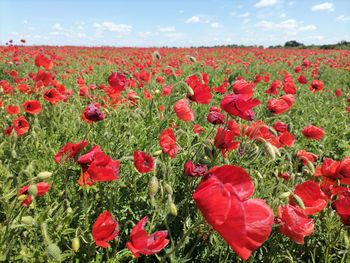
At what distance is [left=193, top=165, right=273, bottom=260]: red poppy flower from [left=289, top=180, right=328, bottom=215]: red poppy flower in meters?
0.73

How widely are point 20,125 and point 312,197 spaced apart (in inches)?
95.9

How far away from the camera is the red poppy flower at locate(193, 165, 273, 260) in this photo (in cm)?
64

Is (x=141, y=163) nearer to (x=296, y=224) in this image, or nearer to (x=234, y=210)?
(x=234, y=210)

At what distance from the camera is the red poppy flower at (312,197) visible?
1.25 meters

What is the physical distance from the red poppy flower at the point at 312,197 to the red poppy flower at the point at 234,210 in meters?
0.73

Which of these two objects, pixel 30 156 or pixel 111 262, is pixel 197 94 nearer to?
pixel 111 262

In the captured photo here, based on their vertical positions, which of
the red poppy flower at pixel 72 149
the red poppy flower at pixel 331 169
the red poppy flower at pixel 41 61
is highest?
the red poppy flower at pixel 41 61

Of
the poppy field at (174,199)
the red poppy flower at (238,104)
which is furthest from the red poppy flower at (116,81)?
the red poppy flower at (238,104)

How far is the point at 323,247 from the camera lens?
1.64m

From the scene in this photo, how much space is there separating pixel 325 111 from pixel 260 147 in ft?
13.5

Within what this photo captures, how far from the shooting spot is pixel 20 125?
2174 mm

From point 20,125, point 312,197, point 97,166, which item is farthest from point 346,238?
point 20,125

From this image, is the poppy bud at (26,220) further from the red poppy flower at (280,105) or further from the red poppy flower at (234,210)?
the red poppy flower at (280,105)

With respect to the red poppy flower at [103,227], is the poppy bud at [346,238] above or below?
below
